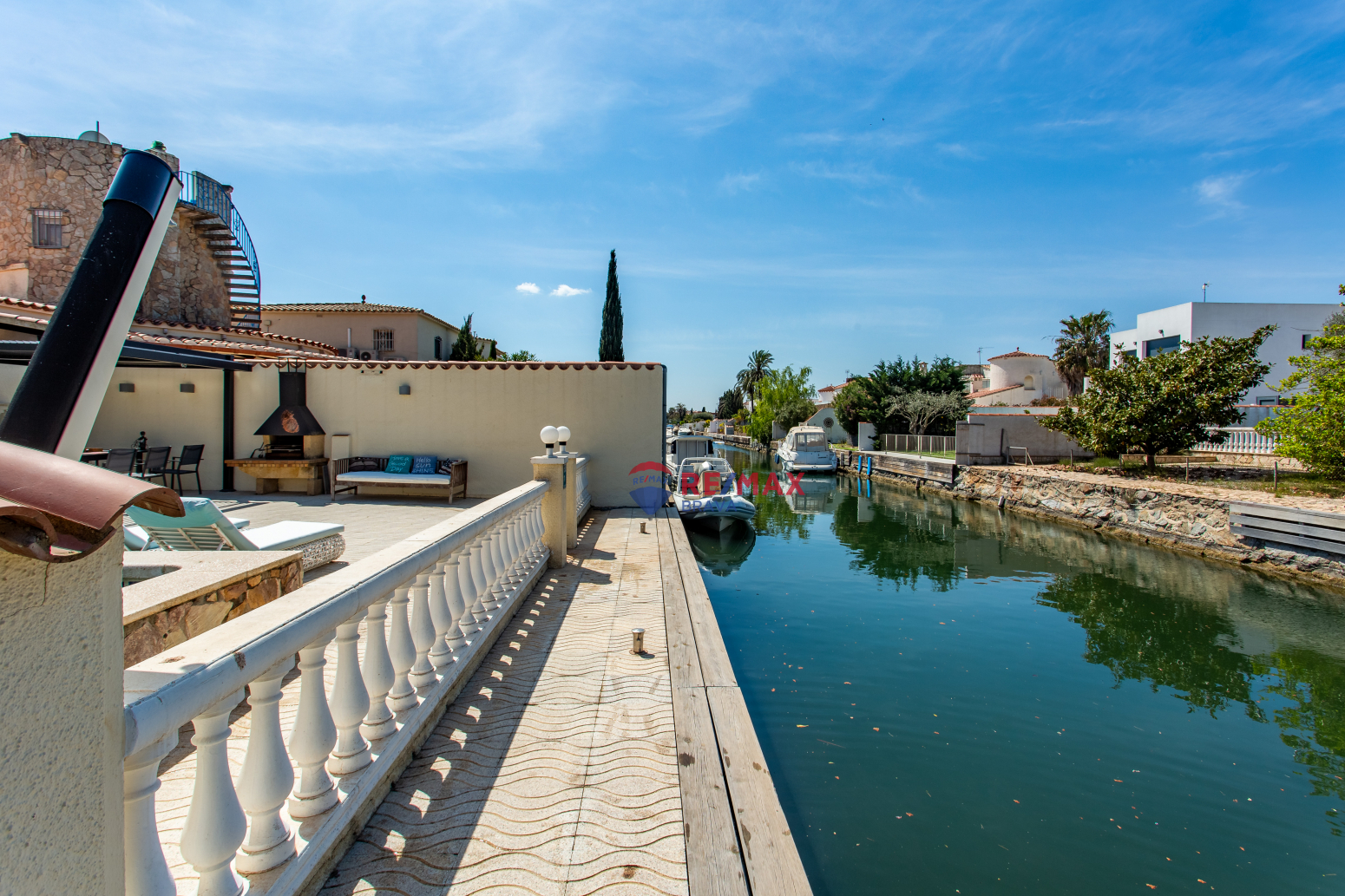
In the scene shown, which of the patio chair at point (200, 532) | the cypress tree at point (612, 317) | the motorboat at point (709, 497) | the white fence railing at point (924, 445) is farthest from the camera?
the white fence railing at point (924, 445)

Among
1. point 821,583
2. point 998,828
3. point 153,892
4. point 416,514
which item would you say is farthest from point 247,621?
point 821,583

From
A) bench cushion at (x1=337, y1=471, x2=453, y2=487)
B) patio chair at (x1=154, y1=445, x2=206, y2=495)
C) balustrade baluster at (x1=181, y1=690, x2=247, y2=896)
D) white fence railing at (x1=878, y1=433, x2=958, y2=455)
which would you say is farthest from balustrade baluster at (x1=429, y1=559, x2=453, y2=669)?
white fence railing at (x1=878, y1=433, x2=958, y2=455)

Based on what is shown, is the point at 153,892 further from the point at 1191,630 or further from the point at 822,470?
the point at 822,470

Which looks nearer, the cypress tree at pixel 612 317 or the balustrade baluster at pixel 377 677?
the balustrade baluster at pixel 377 677

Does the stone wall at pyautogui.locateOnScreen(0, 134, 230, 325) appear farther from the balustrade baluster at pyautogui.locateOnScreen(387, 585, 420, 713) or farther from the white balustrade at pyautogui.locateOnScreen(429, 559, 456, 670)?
the balustrade baluster at pyautogui.locateOnScreen(387, 585, 420, 713)

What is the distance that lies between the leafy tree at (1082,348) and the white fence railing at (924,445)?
21991mm

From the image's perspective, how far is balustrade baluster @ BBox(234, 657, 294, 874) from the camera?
6.20 ft

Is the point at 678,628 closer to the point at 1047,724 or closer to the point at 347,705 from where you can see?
the point at 347,705

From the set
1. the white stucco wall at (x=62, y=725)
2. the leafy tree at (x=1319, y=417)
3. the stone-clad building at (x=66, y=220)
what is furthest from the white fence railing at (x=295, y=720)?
the stone-clad building at (x=66, y=220)

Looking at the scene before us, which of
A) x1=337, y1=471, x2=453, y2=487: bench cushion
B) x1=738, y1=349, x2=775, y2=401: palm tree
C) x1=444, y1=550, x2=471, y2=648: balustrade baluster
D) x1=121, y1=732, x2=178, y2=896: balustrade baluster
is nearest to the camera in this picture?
x1=121, y1=732, x2=178, y2=896: balustrade baluster

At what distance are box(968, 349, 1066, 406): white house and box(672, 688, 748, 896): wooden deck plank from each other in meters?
51.0

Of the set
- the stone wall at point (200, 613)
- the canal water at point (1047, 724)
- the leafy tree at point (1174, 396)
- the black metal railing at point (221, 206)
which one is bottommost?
the canal water at point (1047, 724)

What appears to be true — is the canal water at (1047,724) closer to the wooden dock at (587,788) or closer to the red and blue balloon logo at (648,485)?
the wooden dock at (587,788)

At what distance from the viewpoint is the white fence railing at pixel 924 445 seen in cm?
3092
